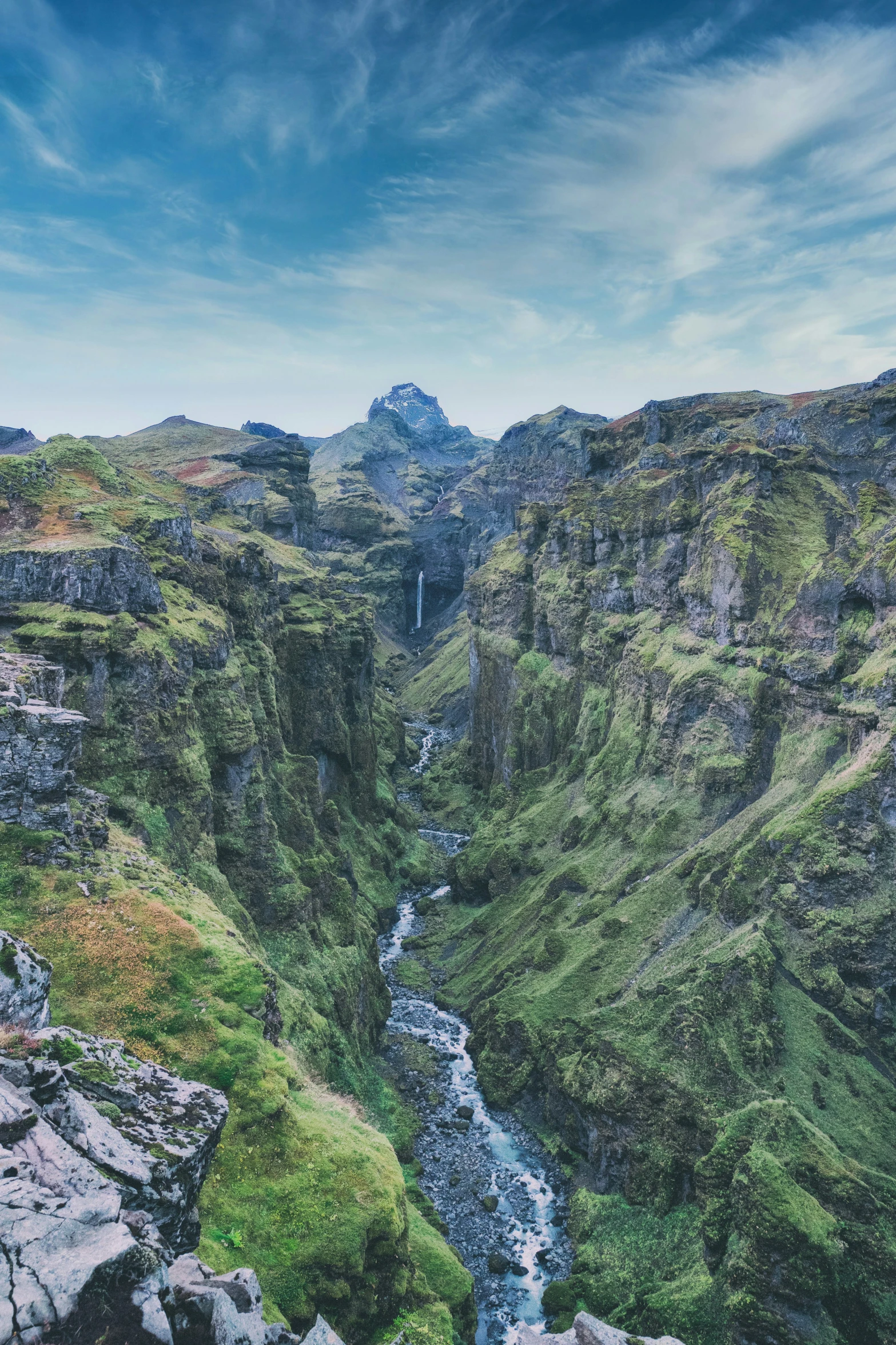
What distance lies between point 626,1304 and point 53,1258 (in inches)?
2113

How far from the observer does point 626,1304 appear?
5447 cm

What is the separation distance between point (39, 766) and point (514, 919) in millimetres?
75441

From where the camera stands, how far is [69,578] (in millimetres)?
61062

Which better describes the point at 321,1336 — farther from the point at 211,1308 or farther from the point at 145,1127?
the point at 145,1127

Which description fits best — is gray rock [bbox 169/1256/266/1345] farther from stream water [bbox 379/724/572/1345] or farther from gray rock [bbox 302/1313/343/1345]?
stream water [bbox 379/724/572/1345]

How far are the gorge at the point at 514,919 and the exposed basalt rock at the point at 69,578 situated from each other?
0.27m

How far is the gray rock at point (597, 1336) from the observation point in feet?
117

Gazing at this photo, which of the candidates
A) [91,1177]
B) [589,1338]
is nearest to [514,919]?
[589,1338]

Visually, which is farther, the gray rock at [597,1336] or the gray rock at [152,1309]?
the gray rock at [597,1336]

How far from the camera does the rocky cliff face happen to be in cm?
5228

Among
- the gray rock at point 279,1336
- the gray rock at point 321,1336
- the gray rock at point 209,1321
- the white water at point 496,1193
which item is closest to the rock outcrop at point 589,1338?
the gray rock at point 321,1336

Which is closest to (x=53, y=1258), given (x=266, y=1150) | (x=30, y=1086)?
(x=30, y=1086)

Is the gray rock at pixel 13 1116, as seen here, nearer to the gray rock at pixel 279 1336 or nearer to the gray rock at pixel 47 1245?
the gray rock at pixel 47 1245

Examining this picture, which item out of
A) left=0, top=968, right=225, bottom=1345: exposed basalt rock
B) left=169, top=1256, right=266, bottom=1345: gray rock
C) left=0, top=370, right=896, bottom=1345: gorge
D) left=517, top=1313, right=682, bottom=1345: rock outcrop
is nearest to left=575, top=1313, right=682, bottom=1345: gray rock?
left=517, top=1313, right=682, bottom=1345: rock outcrop
